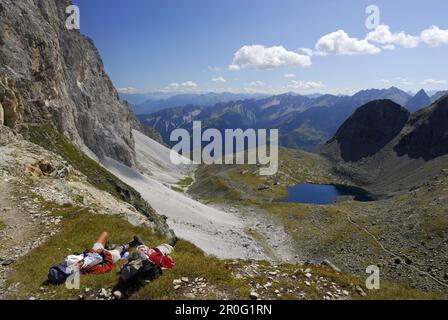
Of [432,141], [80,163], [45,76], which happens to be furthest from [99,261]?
[432,141]

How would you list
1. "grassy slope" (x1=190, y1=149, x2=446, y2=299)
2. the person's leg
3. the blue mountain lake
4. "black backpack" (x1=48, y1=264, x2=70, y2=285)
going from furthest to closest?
the blue mountain lake
"grassy slope" (x1=190, y1=149, x2=446, y2=299)
the person's leg
"black backpack" (x1=48, y1=264, x2=70, y2=285)

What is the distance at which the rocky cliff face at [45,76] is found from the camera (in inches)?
2665

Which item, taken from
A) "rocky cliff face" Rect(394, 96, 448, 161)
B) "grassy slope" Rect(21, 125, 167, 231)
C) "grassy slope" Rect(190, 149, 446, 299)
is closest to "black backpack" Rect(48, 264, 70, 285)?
"grassy slope" Rect(190, 149, 446, 299)

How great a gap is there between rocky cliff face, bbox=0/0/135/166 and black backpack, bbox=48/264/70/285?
1549 inches

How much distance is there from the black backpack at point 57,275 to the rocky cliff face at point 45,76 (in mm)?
39346

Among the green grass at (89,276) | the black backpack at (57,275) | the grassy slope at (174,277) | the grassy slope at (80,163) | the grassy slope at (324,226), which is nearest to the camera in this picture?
the grassy slope at (174,277)

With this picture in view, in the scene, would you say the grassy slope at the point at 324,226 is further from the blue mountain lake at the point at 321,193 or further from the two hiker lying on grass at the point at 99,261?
the two hiker lying on grass at the point at 99,261

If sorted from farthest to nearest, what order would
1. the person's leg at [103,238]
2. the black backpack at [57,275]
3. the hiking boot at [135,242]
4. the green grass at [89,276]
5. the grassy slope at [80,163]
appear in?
the grassy slope at [80,163]
the hiking boot at [135,242]
the person's leg at [103,238]
the black backpack at [57,275]
the green grass at [89,276]

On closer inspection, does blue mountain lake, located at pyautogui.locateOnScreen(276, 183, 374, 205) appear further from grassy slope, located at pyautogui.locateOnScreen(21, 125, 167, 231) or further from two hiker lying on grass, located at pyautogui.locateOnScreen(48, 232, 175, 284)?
two hiker lying on grass, located at pyautogui.locateOnScreen(48, 232, 175, 284)

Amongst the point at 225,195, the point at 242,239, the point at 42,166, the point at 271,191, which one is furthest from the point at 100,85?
the point at 42,166

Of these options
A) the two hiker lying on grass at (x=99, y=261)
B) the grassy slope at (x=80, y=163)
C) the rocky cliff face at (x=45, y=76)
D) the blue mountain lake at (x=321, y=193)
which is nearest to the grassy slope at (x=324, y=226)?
the blue mountain lake at (x=321, y=193)

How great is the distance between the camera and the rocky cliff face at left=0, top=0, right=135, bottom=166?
67688 millimetres

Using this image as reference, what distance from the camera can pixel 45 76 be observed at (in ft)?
255
